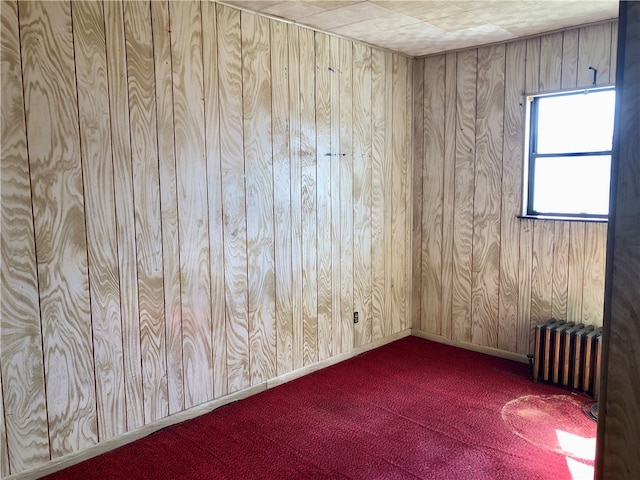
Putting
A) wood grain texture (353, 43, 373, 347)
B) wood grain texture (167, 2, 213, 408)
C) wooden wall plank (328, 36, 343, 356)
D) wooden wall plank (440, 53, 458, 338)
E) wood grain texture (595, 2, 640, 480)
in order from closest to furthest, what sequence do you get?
1. wood grain texture (595, 2, 640, 480)
2. wood grain texture (167, 2, 213, 408)
3. wooden wall plank (328, 36, 343, 356)
4. wood grain texture (353, 43, 373, 347)
5. wooden wall plank (440, 53, 458, 338)

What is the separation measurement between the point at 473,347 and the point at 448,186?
4.72ft

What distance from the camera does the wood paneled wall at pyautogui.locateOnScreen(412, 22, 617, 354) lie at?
3684 millimetres

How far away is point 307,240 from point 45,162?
186 centimetres

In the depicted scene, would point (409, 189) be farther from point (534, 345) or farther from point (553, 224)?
point (534, 345)

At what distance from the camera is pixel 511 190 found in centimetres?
403

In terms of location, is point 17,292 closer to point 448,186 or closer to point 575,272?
point 448,186

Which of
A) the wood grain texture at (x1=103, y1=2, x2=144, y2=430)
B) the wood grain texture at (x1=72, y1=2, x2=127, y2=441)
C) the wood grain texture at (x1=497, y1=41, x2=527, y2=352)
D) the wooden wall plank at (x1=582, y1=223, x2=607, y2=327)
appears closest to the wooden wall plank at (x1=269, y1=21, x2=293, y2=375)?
the wood grain texture at (x1=103, y1=2, x2=144, y2=430)

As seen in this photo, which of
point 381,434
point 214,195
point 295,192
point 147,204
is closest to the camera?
point 147,204

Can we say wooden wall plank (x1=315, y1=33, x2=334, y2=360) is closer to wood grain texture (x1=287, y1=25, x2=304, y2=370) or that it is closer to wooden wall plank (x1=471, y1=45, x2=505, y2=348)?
wood grain texture (x1=287, y1=25, x2=304, y2=370)

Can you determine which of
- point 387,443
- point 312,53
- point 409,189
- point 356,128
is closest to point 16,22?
point 312,53

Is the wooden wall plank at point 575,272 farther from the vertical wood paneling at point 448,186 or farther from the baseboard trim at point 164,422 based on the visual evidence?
the baseboard trim at point 164,422

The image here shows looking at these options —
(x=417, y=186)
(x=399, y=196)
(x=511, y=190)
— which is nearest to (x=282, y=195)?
(x=399, y=196)

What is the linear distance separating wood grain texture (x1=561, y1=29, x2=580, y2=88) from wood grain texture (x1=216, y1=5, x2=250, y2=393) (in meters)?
2.36

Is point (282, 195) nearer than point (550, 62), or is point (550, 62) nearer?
point (282, 195)
